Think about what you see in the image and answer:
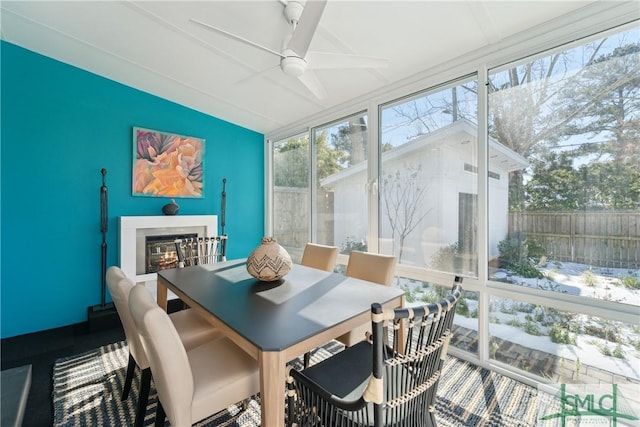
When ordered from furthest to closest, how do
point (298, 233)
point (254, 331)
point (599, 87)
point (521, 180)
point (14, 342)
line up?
point (298, 233) < point (14, 342) < point (521, 180) < point (599, 87) < point (254, 331)

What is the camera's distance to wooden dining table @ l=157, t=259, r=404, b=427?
1.06 metres

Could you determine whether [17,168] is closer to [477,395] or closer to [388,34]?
[388,34]

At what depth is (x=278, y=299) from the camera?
155 centimetres

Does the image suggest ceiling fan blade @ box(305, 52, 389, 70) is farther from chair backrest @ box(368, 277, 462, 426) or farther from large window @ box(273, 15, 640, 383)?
chair backrest @ box(368, 277, 462, 426)

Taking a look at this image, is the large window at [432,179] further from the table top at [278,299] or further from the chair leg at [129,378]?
the chair leg at [129,378]

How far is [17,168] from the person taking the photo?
278 centimetres

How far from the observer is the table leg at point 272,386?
103cm

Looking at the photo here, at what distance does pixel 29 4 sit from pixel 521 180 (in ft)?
13.8

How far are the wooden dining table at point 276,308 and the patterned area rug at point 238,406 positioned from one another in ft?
2.22

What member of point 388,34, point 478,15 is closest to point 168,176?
point 388,34

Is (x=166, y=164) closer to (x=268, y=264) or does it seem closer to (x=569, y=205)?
(x=268, y=264)

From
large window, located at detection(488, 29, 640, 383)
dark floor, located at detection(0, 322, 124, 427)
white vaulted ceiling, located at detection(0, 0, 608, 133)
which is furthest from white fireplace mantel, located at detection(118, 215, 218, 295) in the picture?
large window, located at detection(488, 29, 640, 383)

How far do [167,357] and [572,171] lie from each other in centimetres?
258

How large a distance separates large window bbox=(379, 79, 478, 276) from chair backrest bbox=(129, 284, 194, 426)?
2.19 m
